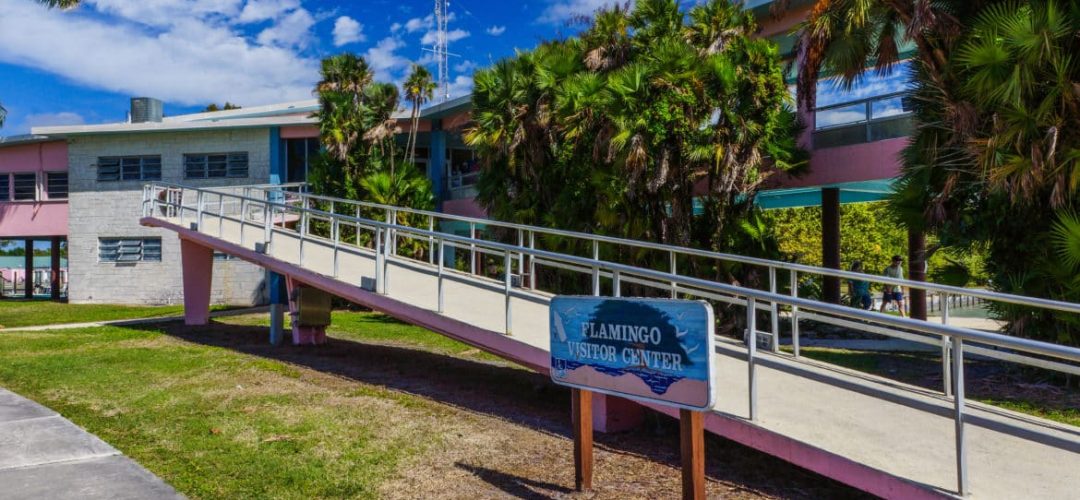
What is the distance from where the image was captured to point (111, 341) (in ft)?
48.3

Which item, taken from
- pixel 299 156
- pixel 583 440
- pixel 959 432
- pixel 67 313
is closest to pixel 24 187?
pixel 67 313

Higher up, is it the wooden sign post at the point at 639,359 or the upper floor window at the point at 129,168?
the upper floor window at the point at 129,168

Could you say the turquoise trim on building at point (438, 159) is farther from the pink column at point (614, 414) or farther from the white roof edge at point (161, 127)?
the pink column at point (614, 414)

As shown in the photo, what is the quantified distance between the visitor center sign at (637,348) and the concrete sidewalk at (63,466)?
2.87 metres

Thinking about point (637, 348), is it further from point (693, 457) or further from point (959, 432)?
point (959, 432)

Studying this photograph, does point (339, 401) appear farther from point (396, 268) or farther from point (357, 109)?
point (357, 109)

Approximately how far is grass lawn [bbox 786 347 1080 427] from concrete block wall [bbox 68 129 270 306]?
791 inches

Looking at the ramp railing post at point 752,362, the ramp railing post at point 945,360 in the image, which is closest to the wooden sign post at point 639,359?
the ramp railing post at point 752,362

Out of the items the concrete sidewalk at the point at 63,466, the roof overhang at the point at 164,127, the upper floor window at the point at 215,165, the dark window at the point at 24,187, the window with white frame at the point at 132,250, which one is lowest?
the concrete sidewalk at the point at 63,466

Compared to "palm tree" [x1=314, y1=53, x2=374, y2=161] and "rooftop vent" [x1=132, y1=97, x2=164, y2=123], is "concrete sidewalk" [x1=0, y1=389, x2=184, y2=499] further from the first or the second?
"rooftop vent" [x1=132, y1=97, x2=164, y2=123]

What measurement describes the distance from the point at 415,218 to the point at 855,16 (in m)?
14.6

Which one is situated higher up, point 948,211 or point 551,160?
point 551,160

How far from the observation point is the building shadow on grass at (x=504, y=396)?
6031mm

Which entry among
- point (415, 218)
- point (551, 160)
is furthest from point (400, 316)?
point (415, 218)
